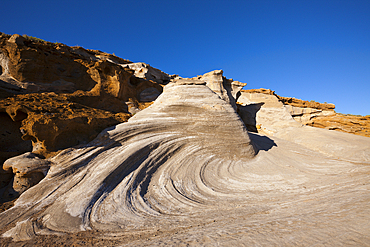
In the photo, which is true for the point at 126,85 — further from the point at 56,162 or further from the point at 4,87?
the point at 56,162

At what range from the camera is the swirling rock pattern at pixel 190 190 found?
2.13 m

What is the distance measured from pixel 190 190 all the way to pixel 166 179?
617 mm

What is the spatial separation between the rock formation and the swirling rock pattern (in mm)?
21

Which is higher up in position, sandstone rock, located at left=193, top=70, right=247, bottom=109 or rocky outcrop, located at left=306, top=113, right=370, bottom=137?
sandstone rock, located at left=193, top=70, right=247, bottom=109

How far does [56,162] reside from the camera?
11.2 feet

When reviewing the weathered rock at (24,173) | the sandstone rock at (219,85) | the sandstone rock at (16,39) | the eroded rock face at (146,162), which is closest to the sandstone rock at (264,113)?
the sandstone rock at (219,85)

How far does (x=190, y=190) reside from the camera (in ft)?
11.7

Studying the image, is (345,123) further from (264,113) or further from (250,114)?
(250,114)

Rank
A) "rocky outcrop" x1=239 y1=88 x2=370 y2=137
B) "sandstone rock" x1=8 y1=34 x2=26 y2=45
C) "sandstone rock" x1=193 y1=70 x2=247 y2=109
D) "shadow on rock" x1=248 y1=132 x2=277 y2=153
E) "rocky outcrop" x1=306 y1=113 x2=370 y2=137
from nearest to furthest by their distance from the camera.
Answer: "shadow on rock" x1=248 y1=132 x2=277 y2=153 → "sandstone rock" x1=8 y1=34 x2=26 y2=45 → "rocky outcrop" x1=306 y1=113 x2=370 y2=137 → "rocky outcrop" x1=239 y1=88 x2=370 y2=137 → "sandstone rock" x1=193 y1=70 x2=247 y2=109

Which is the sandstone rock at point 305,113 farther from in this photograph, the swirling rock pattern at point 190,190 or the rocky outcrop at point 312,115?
the swirling rock pattern at point 190,190

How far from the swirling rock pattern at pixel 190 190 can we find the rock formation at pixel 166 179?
2cm

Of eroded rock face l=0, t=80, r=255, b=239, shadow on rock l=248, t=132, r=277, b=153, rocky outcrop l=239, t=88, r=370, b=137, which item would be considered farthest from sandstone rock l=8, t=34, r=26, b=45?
rocky outcrop l=239, t=88, r=370, b=137

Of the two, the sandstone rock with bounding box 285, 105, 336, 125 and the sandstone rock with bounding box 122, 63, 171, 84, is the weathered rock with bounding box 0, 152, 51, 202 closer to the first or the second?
the sandstone rock with bounding box 122, 63, 171, 84

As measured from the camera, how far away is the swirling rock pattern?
2.13 meters
